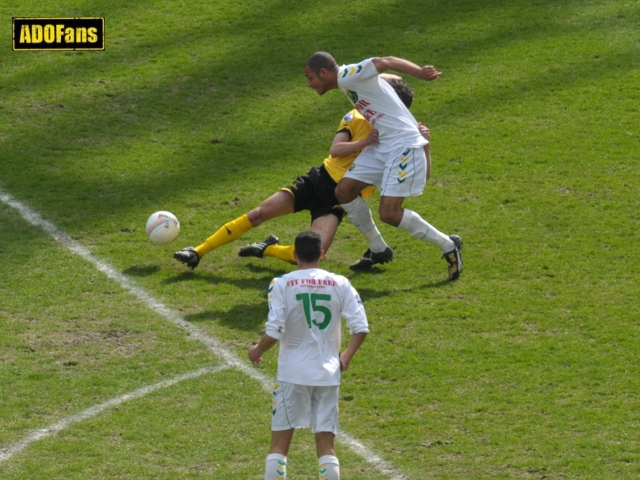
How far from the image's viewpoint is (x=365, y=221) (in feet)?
30.9

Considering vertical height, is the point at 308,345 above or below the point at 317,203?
below

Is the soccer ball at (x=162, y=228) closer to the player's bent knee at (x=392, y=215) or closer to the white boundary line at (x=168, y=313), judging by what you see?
the white boundary line at (x=168, y=313)

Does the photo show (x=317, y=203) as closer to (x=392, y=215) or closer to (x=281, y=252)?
(x=281, y=252)

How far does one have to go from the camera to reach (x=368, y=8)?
15.9 meters

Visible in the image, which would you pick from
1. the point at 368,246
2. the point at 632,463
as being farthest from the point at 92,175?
the point at 632,463

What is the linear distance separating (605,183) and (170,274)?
4909 mm

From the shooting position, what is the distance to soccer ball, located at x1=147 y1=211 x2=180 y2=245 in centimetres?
970

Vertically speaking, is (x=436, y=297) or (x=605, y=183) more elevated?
(x=605, y=183)

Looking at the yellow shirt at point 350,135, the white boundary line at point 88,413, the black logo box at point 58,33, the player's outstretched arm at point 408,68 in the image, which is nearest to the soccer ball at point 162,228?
the yellow shirt at point 350,135

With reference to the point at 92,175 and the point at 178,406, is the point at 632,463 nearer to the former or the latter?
the point at 178,406

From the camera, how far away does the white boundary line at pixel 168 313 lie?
6653 millimetres

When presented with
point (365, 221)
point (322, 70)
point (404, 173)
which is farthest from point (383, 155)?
point (322, 70)

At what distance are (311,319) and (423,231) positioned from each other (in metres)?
3.55

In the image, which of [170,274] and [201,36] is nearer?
[170,274]
